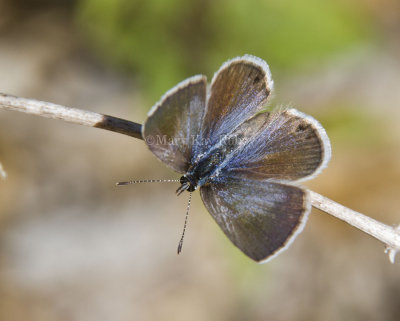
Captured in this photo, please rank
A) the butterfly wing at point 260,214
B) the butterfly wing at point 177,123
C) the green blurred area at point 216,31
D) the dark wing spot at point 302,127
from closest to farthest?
the butterfly wing at point 260,214 → the butterfly wing at point 177,123 → the dark wing spot at point 302,127 → the green blurred area at point 216,31

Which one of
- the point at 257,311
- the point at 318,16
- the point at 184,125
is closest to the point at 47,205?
the point at 257,311

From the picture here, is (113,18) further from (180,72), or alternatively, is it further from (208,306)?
(208,306)

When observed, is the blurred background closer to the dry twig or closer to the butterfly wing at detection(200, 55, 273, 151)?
the butterfly wing at detection(200, 55, 273, 151)

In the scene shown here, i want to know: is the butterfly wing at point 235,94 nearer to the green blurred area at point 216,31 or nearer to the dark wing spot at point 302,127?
the dark wing spot at point 302,127

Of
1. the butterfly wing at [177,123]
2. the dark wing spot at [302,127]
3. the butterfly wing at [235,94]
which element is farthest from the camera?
the butterfly wing at [235,94]

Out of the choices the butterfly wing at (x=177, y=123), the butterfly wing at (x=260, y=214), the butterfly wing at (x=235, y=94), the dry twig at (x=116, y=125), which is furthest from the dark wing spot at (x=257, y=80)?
the dry twig at (x=116, y=125)

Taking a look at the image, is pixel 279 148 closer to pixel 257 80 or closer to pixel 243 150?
pixel 243 150

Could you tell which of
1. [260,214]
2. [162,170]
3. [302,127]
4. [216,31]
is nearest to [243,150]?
[302,127]
